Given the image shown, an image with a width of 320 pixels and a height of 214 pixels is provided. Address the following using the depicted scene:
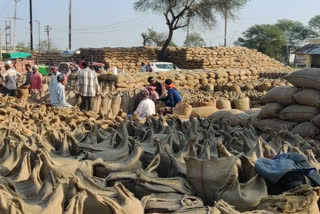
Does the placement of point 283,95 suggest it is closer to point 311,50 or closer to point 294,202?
point 294,202

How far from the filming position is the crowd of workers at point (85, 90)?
719 cm

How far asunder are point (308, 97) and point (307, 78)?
306mm

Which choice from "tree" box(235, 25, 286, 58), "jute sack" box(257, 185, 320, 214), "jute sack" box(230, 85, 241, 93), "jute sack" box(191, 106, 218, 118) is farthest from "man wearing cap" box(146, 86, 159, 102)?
"tree" box(235, 25, 286, 58)

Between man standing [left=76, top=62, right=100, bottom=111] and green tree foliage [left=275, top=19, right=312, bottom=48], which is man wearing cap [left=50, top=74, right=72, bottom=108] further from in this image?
green tree foliage [left=275, top=19, right=312, bottom=48]

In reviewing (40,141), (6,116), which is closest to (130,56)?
(6,116)

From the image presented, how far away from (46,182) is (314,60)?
2484 cm

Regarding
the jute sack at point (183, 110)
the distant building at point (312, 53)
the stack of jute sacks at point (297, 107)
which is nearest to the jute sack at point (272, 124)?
the stack of jute sacks at point (297, 107)

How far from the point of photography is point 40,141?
354 centimetres

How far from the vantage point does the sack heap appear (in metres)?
21.1

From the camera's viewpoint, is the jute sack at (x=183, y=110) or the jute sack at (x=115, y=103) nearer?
the jute sack at (x=183, y=110)

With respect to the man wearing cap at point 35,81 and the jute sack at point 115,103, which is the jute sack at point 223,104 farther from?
the man wearing cap at point 35,81

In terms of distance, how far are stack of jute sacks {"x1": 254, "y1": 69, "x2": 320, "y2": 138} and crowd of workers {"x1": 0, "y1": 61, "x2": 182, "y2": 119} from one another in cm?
213

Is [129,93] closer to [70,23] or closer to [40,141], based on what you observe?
[40,141]

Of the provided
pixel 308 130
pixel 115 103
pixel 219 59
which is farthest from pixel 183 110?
pixel 219 59
